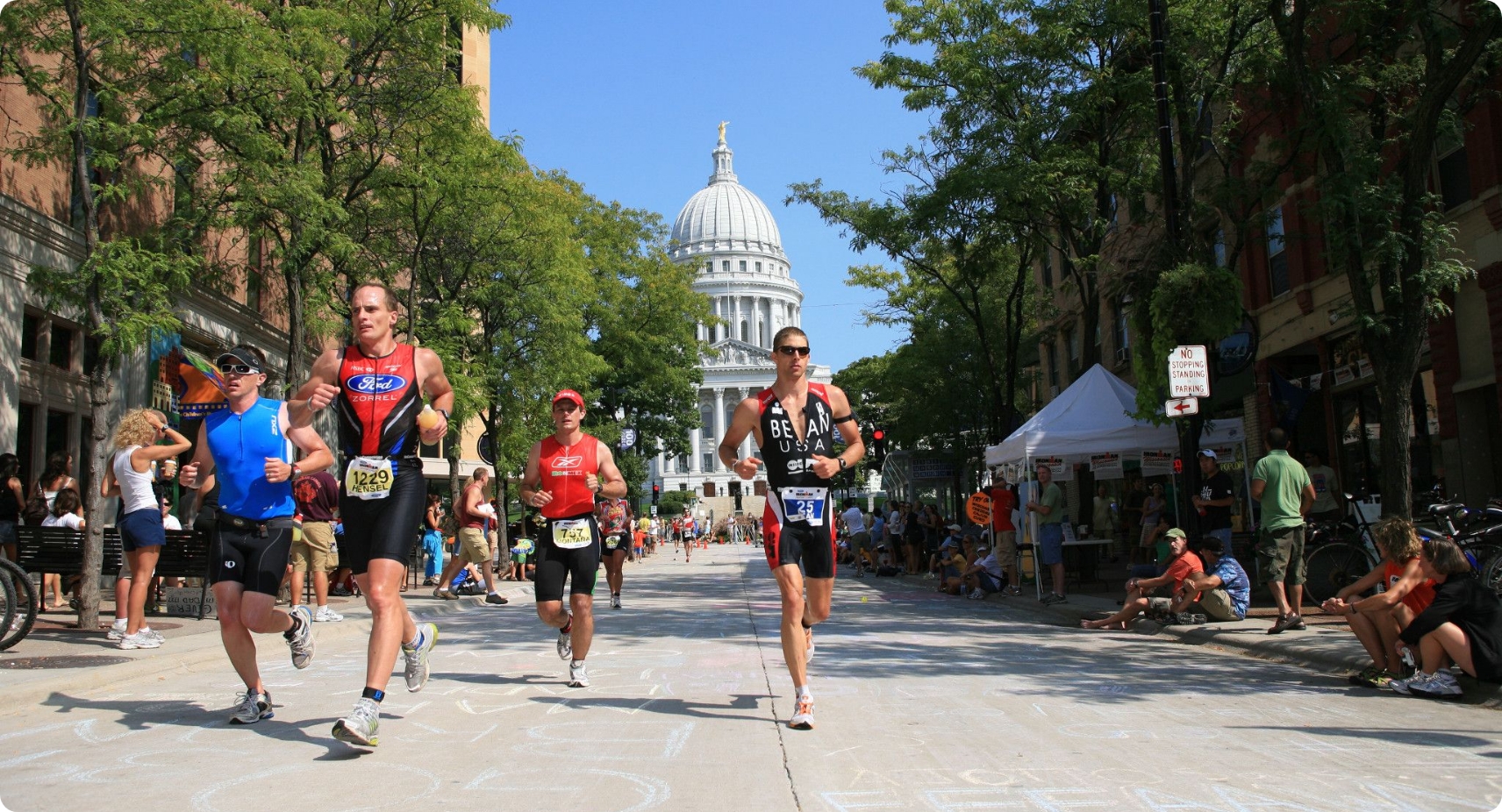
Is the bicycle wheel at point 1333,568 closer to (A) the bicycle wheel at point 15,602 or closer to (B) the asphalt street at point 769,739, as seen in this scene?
(B) the asphalt street at point 769,739

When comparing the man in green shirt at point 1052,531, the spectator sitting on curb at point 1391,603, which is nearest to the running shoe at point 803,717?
the spectator sitting on curb at point 1391,603

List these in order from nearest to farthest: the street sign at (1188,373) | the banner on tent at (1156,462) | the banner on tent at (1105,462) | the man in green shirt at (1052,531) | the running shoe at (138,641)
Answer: the running shoe at (138,641) → the street sign at (1188,373) → the man in green shirt at (1052,531) → the banner on tent at (1156,462) → the banner on tent at (1105,462)

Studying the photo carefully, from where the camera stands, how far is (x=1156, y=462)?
18.4 meters

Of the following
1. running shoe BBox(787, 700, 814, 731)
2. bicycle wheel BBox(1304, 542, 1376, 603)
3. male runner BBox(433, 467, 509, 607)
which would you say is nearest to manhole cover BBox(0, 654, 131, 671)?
running shoe BBox(787, 700, 814, 731)

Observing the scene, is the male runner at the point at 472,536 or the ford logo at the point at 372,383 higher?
the ford logo at the point at 372,383

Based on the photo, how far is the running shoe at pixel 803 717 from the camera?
247 inches

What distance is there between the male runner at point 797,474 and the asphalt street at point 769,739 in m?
0.62

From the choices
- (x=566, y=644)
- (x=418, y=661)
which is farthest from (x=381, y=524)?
(x=566, y=644)

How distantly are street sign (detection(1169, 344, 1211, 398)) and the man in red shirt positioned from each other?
5376 mm

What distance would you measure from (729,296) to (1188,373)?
461 feet

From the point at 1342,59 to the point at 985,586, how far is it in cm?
923

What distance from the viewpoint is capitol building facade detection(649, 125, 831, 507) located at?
145 meters

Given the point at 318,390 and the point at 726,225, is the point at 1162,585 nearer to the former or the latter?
the point at 318,390

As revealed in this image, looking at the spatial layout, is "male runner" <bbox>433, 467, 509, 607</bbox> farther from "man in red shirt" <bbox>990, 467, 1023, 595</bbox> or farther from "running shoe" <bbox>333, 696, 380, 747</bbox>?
"running shoe" <bbox>333, 696, 380, 747</bbox>
